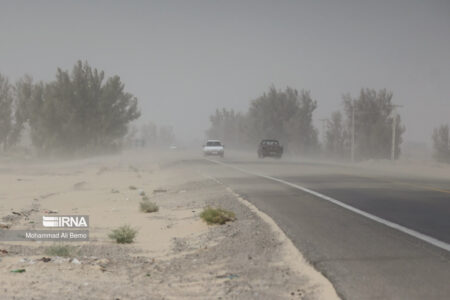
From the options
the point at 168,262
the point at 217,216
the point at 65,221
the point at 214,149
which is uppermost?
the point at 214,149

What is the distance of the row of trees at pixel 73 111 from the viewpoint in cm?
5084

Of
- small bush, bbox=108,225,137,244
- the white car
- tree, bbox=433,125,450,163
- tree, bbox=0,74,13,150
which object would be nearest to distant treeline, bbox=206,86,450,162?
tree, bbox=433,125,450,163

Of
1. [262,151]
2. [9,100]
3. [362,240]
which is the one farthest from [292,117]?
[362,240]

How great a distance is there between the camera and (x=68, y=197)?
19188 mm

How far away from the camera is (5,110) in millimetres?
57438

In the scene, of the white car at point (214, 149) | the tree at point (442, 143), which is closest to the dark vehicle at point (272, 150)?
the white car at point (214, 149)

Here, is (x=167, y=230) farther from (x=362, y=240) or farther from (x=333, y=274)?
(x=333, y=274)

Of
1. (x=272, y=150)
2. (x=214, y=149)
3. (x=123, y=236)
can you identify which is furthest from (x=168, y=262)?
(x=214, y=149)

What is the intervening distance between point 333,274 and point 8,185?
21.1 metres

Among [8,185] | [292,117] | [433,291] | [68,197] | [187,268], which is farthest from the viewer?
[292,117]

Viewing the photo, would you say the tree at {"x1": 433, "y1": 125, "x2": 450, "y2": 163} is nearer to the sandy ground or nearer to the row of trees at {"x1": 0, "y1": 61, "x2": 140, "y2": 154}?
the row of trees at {"x1": 0, "y1": 61, "x2": 140, "y2": 154}

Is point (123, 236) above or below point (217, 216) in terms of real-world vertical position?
below

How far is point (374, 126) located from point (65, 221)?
50.7 m

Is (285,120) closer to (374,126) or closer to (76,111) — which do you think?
(374,126)
